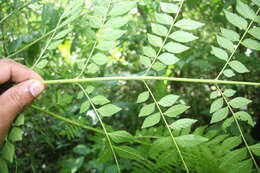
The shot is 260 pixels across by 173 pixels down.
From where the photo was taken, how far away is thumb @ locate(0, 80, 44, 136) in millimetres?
997

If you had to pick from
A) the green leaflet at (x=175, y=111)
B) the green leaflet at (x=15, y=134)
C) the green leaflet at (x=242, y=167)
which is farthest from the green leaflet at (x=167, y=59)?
the green leaflet at (x=15, y=134)

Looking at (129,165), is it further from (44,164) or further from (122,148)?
(44,164)

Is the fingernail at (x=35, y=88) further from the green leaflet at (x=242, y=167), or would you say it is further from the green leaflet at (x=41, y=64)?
the green leaflet at (x=242, y=167)

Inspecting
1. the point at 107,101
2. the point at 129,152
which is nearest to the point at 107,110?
the point at 107,101

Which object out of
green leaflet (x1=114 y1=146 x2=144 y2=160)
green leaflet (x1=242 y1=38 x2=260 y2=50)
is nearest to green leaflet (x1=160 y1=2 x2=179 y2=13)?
green leaflet (x1=242 y1=38 x2=260 y2=50)

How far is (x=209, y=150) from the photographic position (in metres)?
1.15

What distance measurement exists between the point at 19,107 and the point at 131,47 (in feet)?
6.01

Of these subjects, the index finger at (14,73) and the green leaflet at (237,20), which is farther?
the index finger at (14,73)

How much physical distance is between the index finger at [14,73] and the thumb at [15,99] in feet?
0.29

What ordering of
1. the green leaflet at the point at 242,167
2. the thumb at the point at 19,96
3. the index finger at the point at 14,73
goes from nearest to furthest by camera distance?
the green leaflet at the point at 242,167
the thumb at the point at 19,96
the index finger at the point at 14,73

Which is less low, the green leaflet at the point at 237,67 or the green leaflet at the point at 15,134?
the green leaflet at the point at 237,67

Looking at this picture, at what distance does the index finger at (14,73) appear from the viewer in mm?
1116

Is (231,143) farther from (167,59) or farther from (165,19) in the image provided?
(165,19)

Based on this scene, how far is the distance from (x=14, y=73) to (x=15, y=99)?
20 centimetres
